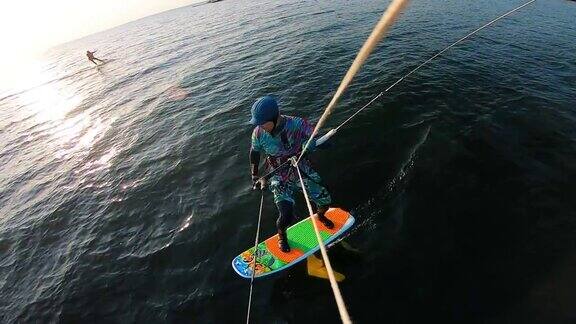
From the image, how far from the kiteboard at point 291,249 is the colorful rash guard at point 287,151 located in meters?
1.22

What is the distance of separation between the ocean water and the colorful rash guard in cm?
230

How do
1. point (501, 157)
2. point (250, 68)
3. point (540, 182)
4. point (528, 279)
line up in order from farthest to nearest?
point (250, 68), point (501, 157), point (540, 182), point (528, 279)

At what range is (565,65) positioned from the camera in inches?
735

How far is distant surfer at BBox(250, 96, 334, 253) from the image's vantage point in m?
7.06

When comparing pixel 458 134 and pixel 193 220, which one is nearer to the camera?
pixel 193 220

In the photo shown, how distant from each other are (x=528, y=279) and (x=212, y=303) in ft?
25.2

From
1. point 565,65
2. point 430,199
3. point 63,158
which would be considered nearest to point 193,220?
point 430,199

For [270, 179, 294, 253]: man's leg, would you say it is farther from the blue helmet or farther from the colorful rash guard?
the blue helmet

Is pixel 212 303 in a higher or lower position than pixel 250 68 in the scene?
lower

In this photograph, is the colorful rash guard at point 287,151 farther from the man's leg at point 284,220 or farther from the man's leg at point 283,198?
the man's leg at point 284,220

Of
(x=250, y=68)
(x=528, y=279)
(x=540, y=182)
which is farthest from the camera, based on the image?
(x=250, y=68)

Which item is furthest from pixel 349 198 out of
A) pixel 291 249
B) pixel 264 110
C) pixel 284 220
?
pixel 264 110

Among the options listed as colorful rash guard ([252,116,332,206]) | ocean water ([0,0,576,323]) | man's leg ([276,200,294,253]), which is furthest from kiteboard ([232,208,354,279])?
colorful rash guard ([252,116,332,206])

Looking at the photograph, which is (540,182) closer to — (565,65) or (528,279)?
(528,279)
